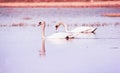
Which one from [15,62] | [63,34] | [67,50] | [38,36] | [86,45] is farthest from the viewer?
[38,36]

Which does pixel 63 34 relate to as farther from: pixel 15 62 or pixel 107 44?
pixel 15 62

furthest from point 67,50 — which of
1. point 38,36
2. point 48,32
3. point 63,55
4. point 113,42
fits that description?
point 48,32

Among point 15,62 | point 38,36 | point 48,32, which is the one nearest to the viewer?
point 15,62

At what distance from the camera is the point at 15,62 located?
473 inches

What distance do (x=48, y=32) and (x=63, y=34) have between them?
3.70m

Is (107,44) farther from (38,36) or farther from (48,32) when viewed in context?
(48,32)

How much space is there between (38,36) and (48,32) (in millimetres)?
1954

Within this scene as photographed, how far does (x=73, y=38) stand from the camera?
1742 cm

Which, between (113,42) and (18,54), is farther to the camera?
(113,42)

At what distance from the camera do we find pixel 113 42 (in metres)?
16.3

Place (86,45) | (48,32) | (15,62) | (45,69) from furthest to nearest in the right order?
(48,32), (86,45), (15,62), (45,69)

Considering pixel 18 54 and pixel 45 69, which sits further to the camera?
pixel 18 54

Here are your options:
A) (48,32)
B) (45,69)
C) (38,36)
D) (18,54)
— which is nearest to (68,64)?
(45,69)

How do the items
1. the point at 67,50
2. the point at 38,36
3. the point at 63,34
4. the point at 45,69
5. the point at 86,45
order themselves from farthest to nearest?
1. the point at 38,36
2. the point at 63,34
3. the point at 86,45
4. the point at 67,50
5. the point at 45,69
